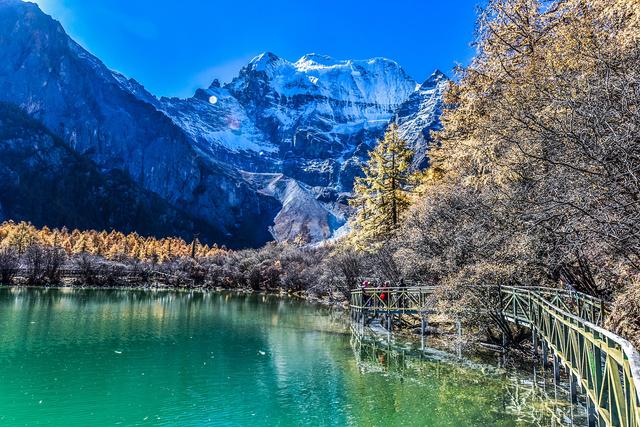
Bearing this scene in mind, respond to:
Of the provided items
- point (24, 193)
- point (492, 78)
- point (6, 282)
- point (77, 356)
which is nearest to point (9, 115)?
point (24, 193)

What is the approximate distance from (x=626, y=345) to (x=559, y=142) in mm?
6987

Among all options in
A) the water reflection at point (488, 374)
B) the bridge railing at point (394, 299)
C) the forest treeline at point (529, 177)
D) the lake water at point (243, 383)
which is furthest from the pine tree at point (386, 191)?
the water reflection at point (488, 374)

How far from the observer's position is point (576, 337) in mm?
9477

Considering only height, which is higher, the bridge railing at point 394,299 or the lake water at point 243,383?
the bridge railing at point 394,299

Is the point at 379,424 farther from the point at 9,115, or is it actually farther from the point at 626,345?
the point at 9,115

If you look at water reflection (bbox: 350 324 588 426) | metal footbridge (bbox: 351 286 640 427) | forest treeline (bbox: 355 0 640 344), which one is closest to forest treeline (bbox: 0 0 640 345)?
forest treeline (bbox: 355 0 640 344)

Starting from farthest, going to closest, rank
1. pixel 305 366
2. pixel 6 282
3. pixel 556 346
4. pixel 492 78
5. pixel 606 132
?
pixel 6 282, pixel 305 366, pixel 492 78, pixel 556 346, pixel 606 132

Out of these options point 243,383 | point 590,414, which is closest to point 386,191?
point 243,383

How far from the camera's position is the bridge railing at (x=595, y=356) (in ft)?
16.1

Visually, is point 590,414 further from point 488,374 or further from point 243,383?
point 243,383

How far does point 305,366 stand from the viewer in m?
20.1

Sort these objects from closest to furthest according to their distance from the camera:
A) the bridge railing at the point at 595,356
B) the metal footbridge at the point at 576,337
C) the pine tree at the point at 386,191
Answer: the bridge railing at the point at 595,356
the metal footbridge at the point at 576,337
the pine tree at the point at 386,191

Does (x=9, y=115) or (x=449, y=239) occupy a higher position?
(x=9, y=115)

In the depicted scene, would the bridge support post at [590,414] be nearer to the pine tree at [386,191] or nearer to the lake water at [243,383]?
the lake water at [243,383]
